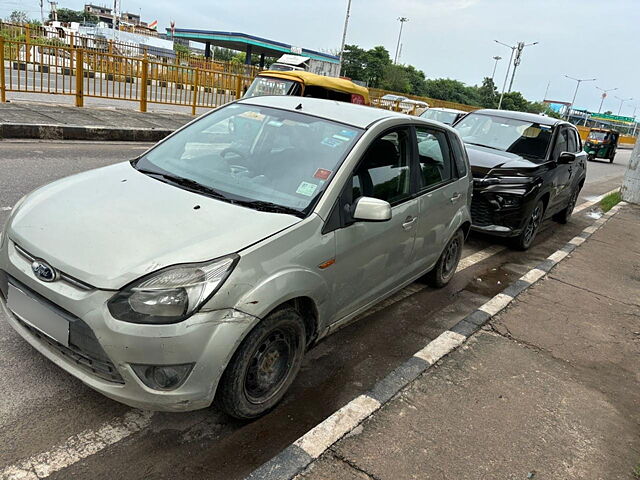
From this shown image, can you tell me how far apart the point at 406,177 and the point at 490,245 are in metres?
4.02

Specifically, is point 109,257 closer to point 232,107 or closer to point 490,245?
point 232,107

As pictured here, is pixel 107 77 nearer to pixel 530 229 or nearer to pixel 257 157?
pixel 530 229

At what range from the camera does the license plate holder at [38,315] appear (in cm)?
243

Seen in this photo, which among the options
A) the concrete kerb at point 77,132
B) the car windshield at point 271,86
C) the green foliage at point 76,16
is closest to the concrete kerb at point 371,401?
the car windshield at point 271,86

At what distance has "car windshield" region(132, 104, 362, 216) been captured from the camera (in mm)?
3092

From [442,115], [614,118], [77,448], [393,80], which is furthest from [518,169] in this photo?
[614,118]

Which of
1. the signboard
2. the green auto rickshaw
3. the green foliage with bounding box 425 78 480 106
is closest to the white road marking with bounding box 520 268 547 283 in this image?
the green auto rickshaw

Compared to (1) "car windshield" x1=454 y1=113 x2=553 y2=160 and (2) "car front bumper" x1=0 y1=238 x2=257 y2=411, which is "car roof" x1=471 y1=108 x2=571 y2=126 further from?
(2) "car front bumper" x1=0 y1=238 x2=257 y2=411

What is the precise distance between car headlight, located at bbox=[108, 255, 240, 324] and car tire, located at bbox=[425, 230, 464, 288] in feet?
9.87

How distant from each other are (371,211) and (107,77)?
498 inches

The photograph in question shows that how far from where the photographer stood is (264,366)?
2811 mm

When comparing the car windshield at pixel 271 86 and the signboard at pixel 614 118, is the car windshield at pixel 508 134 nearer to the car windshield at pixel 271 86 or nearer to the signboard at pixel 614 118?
the car windshield at pixel 271 86

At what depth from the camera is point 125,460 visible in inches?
97.3

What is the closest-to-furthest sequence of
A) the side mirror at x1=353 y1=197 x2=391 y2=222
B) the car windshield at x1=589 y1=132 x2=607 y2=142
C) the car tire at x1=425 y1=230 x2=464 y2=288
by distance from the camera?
1. the side mirror at x1=353 y1=197 x2=391 y2=222
2. the car tire at x1=425 y1=230 x2=464 y2=288
3. the car windshield at x1=589 y1=132 x2=607 y2=142
